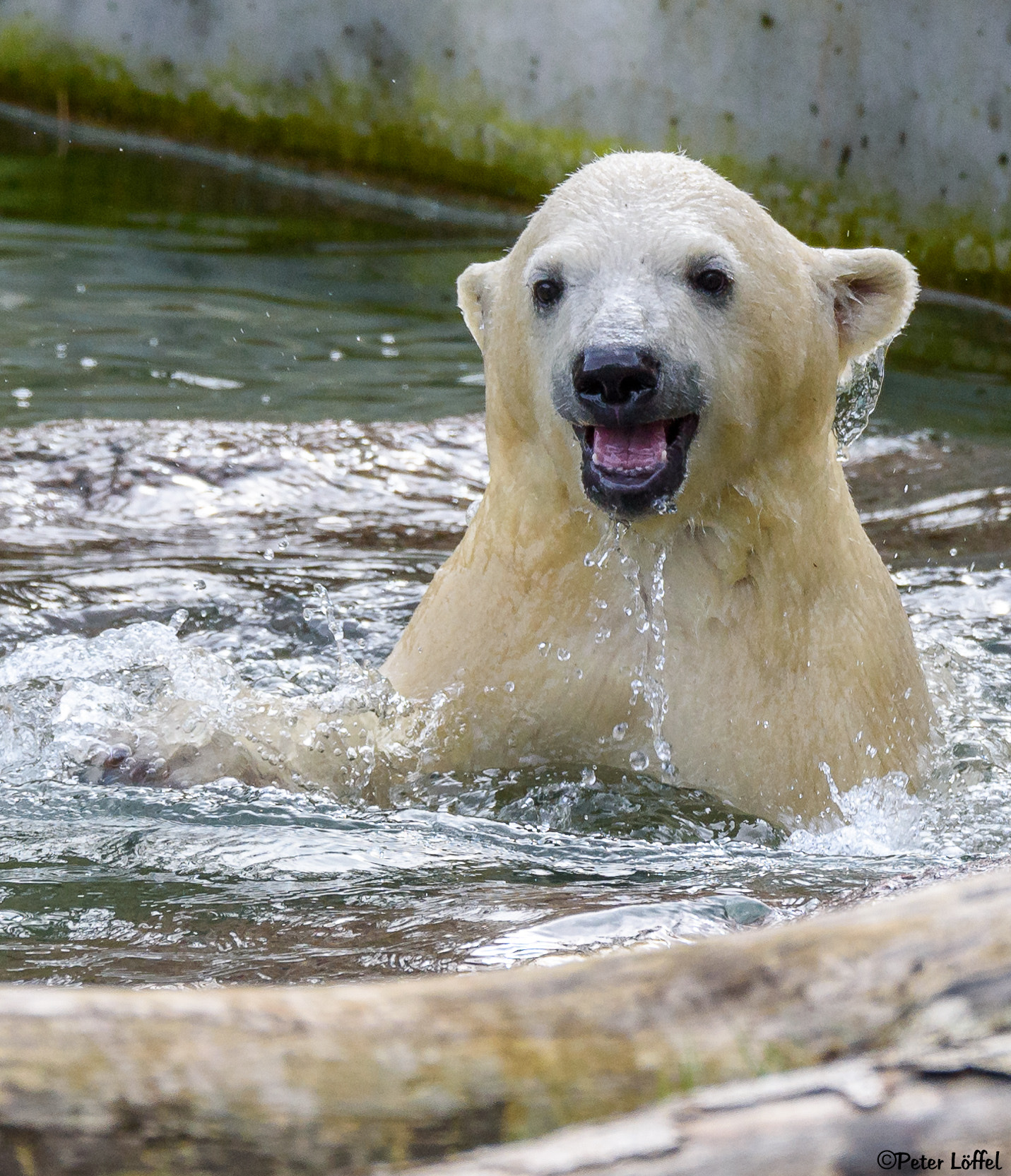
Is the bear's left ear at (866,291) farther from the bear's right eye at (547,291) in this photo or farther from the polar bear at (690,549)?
the bear's right eye at (547,291)

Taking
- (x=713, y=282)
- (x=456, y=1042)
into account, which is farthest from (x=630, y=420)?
(x=456, y=1042)

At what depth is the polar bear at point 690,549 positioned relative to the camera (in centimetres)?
325

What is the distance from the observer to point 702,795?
3.47m

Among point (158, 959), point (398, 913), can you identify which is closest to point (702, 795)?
point (398, 913)

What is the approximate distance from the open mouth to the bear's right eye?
A: 28 centimetres

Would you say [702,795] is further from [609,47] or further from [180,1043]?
[609,47]

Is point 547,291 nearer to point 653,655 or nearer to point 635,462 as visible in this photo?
point 635,462

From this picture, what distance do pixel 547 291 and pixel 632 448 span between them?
0.38 metres

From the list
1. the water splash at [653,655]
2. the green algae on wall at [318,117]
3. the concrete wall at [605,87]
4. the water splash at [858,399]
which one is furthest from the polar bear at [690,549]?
the green algae on wall at [318,117]

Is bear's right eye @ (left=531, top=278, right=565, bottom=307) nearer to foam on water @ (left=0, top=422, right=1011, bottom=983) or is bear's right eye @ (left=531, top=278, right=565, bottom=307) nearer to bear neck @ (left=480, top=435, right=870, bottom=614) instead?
bear neck @ (left=480, top=435, right=870, bottom=614)

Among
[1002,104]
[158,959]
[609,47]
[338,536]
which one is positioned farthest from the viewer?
[609,47]

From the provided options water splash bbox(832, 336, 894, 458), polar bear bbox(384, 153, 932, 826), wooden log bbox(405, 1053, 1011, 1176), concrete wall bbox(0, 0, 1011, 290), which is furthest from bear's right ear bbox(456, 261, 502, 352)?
concrete wall bbox(0, 0, 1011, 290)

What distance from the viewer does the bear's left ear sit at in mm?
3459

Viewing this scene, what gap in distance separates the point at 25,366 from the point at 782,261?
5.28m
